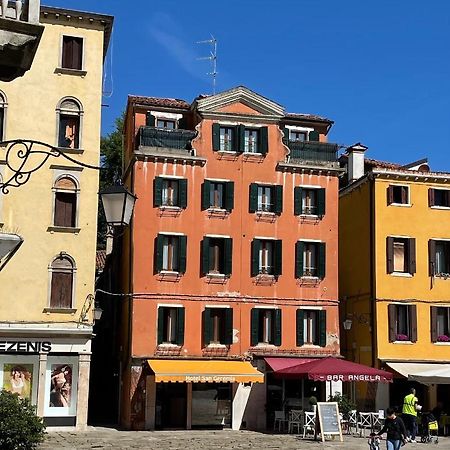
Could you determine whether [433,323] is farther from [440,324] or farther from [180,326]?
[180,326]

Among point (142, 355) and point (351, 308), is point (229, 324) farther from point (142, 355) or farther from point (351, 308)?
point (351, 308)

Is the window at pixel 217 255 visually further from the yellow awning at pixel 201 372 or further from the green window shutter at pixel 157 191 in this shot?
the yellow awning at pixel 201 372

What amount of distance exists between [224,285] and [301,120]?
337 inches

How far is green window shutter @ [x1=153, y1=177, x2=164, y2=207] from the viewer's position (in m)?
33.0

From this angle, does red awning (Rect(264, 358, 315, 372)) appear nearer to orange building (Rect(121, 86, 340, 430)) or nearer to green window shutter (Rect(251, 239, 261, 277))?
Answer: orange building (Rect(121, 86, 340, 430))

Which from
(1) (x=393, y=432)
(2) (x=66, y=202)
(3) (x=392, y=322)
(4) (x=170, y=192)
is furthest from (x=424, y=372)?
(2) (x=66, y=202)

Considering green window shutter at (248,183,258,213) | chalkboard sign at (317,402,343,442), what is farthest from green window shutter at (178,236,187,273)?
chalkboard sign at (317,402,343,442)

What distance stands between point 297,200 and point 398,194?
486 centimetres

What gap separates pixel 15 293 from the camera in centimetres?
3030

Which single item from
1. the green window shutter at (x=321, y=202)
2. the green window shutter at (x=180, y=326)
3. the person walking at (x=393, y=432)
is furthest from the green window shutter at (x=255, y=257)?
the person walking at (x=393, y=432)

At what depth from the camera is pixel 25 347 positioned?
3005 cm

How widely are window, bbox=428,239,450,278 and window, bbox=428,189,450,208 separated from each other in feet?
5.73

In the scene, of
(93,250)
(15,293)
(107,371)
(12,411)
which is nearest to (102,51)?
(93,250)

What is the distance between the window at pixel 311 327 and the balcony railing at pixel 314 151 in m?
6.54
